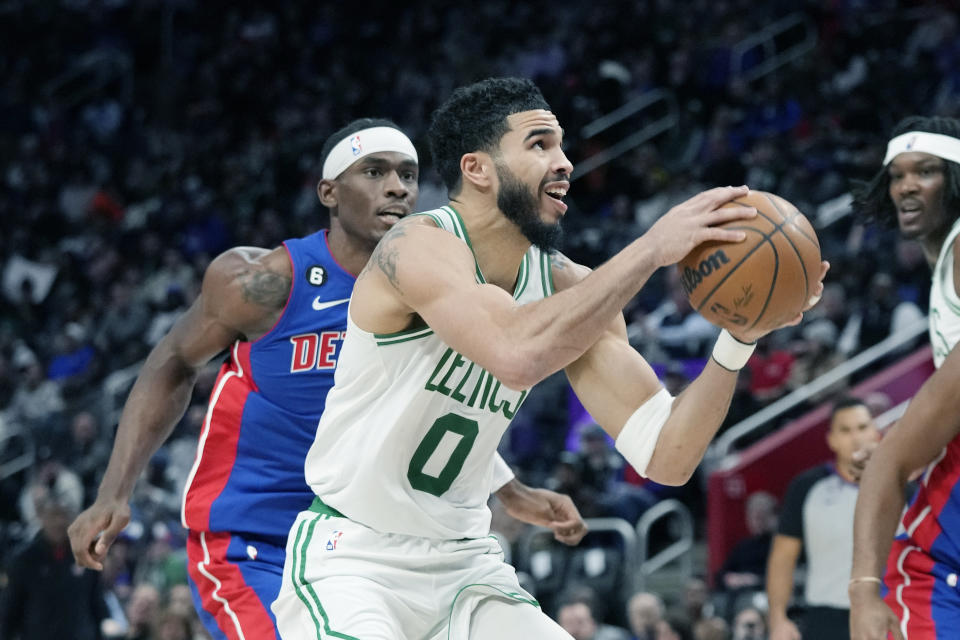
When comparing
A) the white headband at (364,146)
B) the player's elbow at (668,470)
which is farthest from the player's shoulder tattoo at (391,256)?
the white headband at (364,146)

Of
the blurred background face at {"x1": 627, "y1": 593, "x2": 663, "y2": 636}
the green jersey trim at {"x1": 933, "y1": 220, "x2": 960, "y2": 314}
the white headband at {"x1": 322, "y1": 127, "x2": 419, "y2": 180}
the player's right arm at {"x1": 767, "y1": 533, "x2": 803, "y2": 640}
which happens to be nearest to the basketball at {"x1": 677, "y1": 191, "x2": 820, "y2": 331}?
the green jersey trim at {"x1": 933, "y1": 220, "x2": 960, "y2": 314}

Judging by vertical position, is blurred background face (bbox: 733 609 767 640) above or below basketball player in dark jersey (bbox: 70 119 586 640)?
below

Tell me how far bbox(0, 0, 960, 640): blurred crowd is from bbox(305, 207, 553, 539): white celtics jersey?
384 centimetres

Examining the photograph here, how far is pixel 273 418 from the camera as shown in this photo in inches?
170

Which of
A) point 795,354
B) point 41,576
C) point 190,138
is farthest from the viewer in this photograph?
point 190,138

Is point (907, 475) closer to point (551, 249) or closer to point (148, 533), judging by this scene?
point (551, 249)

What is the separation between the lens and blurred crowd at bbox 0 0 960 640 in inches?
383

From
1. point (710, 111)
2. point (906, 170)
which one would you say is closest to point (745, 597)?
point (906, 170)

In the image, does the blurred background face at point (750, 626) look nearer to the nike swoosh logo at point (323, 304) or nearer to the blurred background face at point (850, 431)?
the blurred background face at point (850, 431)

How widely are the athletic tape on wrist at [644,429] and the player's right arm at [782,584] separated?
2.78 meters

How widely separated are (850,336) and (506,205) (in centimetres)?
676

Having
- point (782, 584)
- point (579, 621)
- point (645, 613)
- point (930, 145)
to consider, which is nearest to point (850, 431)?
point (782, 584)

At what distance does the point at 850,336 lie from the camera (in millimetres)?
9664

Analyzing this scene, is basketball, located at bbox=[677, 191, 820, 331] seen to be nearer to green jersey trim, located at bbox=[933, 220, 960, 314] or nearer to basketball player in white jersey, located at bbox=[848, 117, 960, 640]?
basketball player in white jersey, located at bbox=[848, 117, 960, 640]
